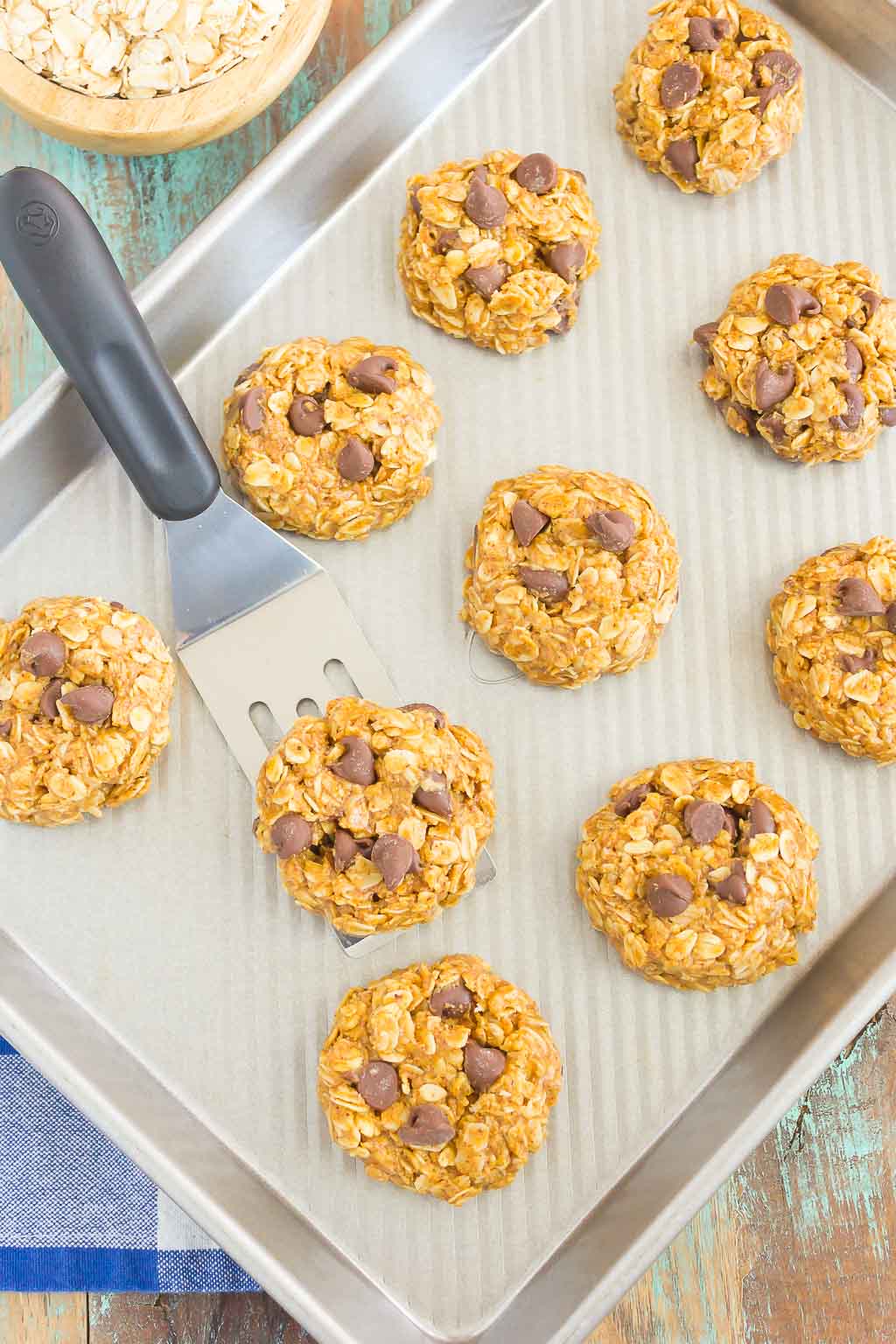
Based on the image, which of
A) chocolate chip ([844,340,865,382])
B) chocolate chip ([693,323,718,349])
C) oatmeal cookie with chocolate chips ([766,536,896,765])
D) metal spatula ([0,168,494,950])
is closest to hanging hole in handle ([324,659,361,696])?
metal spatula ([0,168,494,950])

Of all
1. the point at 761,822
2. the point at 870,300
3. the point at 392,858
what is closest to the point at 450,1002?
the point at 392,858

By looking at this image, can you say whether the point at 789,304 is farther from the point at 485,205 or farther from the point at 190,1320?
the point at 190,1320

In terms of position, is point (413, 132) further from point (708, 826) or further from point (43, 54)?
point (708, 826)

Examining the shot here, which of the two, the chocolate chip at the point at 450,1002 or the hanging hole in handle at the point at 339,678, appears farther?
the hanging hole in handle at the point at 339,678

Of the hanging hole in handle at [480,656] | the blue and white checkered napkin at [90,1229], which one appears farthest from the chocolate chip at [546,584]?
the blue and white checkered napkin at [90,1229]

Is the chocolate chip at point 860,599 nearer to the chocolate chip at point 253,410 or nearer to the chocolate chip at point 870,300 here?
the chocolate chip at point 870,300

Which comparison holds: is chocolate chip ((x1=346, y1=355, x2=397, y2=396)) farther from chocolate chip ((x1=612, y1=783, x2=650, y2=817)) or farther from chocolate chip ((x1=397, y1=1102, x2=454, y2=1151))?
chocolate chip ((x1=397, y1=1102, x2=454, y2=1151))
